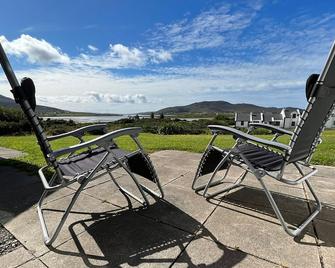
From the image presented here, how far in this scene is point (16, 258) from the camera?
1.61 metres

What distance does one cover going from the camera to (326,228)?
2.00 metres

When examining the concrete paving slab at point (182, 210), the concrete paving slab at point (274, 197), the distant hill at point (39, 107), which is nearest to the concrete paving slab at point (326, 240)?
the concrete paving slab at point (274, 197)

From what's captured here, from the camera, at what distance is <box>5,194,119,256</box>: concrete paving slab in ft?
5.93

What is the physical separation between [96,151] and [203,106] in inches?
3409

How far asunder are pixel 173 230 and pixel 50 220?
121 cm

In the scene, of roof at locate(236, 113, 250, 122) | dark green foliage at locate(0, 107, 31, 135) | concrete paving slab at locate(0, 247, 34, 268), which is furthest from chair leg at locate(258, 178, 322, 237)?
roof at locate(236, 113, 250, 122)

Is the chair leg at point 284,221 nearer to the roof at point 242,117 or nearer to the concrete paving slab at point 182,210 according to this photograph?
the concrete paving slab at point 182,210

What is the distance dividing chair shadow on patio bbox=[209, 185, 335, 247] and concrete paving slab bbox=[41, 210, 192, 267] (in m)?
0.86

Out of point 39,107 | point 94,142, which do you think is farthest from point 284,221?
point 39,107

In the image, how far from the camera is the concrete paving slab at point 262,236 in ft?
5.22

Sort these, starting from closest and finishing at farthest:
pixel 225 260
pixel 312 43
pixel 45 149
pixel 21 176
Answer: pixel 225 260
pixel 45 149
pixel 21 176
pixel 312 43

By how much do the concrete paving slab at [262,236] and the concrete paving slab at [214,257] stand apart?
7cm

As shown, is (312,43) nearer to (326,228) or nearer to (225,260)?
(326,228)

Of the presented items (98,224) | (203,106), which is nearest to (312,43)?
(98,224)
